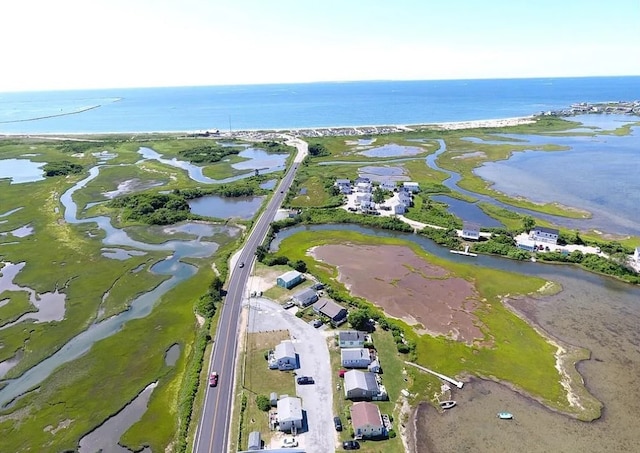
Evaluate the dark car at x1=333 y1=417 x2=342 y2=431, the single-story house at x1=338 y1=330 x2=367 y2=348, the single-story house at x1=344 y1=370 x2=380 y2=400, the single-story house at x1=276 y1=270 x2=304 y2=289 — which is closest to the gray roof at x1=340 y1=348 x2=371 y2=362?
the single-story house at x1=338 y1=330 x2=367 y2=348

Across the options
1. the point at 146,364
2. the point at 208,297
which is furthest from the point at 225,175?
the point at 146,364

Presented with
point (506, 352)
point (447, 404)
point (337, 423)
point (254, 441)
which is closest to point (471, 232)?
point (506, 352)

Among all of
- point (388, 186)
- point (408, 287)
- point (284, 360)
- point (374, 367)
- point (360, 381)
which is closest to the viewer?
point (360, 381)

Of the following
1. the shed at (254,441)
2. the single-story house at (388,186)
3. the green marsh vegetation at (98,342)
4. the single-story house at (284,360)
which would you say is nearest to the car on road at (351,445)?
the shed at (254,441)

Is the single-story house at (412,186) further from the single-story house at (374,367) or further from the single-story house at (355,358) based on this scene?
the single-story house at (374,367)

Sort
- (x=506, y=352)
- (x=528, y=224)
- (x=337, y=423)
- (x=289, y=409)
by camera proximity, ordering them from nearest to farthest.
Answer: (x=337, y=423), (x=289, y=409), (x=506, y=352), (x=528, y=224)

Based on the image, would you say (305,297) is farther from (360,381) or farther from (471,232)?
(471,232)
